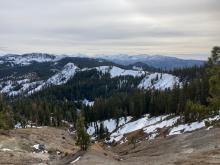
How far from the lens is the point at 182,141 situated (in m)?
70.6

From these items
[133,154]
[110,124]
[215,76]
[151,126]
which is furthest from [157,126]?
[215,76]

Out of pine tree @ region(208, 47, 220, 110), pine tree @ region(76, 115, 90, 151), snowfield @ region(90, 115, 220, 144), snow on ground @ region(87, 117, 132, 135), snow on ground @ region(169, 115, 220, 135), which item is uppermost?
pine tree @ region(208, 47, 220, 110)

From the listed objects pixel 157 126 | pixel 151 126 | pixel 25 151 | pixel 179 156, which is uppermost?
pixel 179 156

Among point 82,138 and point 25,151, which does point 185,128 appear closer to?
point 82,138

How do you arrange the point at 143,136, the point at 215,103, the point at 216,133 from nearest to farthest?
the point at 215,103 < the point at 216,133 < the point at 143,136

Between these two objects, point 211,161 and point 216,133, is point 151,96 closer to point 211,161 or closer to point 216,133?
point 216,133

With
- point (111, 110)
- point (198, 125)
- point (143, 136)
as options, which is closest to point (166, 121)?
point (143, 136)

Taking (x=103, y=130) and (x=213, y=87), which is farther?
(x=103, y=130)

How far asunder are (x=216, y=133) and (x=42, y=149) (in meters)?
38.8

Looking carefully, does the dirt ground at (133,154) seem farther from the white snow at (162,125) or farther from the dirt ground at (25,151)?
the white snow at (162,125)

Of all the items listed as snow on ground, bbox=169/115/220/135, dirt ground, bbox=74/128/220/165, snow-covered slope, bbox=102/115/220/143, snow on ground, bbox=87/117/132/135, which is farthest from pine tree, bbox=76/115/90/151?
snow on ground, bbox=87/117/132/135

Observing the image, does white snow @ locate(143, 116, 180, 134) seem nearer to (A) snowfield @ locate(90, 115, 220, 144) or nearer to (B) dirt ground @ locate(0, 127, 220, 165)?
(A) snowfield @ locate(90, 115, 220, 144)

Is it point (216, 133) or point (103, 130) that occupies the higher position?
point (216, 133)

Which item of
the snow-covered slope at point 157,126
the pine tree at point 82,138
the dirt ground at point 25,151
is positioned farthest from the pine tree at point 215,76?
the pine tree at point 82,138
